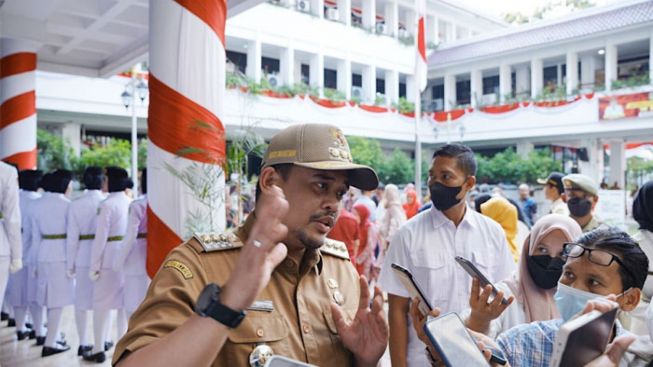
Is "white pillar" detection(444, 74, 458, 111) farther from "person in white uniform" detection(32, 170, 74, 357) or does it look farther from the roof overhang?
"person in white uniform" detection(32, 170, 74, 357)

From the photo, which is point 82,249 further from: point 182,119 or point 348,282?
point 348,282

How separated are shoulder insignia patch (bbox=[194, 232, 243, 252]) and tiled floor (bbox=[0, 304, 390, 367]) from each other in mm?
3243

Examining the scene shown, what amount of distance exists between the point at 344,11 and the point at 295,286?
2425cm

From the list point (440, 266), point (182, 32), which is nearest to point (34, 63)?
point (182, 32)

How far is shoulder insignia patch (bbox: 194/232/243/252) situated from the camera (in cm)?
146

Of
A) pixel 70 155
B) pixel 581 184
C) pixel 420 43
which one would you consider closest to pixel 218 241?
pixel 581 184

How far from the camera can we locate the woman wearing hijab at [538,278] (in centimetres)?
225

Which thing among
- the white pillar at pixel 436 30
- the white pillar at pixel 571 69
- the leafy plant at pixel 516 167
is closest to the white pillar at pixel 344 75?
the leafy plant at pixel 516 167

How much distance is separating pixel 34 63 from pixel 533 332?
7.72 m

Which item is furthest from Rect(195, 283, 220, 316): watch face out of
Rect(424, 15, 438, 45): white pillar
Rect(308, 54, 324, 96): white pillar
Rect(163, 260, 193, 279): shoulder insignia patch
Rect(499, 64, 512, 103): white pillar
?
Rect(424, 15, 438, 45): white pillar

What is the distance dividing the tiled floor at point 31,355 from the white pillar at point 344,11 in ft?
67.8

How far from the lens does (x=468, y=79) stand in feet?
91.5

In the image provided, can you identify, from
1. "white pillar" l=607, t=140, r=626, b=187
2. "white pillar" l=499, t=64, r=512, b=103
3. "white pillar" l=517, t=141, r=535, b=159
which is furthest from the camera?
"white pillar" l=499, t=64, r=512, b=103

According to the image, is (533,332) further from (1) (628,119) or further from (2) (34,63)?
(1) (628,119)
